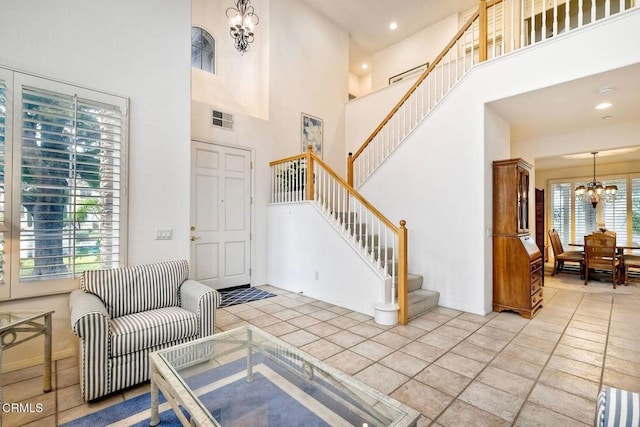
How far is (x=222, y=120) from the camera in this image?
5277 mm

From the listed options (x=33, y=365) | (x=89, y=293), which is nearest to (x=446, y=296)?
(x=89, y=293)

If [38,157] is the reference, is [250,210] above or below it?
below

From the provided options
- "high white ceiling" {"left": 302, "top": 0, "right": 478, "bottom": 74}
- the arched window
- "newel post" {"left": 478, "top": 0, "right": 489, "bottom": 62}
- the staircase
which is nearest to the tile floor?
the staircase

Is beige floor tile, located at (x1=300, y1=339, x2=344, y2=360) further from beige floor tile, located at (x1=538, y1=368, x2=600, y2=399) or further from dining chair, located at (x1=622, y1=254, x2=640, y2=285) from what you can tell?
dining chair, located at (x1=622, y1=254, x2=640, y2=285)

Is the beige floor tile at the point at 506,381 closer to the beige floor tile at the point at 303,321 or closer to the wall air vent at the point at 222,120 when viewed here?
the beige floor tile at the point at 303,321

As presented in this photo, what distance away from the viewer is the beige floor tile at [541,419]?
6.38 ft

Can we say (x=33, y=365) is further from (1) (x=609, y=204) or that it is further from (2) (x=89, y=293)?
(1) (x=609, y=204)

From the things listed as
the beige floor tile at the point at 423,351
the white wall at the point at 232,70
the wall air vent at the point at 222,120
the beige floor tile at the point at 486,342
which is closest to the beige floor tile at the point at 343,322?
the beige floor tile at the point at 423,351

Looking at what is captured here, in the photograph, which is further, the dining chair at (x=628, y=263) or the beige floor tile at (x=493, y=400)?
the dining chair at (x=628, y=263)

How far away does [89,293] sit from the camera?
2.54 metres

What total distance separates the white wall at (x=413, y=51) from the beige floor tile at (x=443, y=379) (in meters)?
7.11

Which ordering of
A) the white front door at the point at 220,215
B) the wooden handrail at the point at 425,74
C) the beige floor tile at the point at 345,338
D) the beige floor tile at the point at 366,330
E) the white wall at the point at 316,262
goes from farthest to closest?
the white front door at the point at 220,215, the wooden handrail at the point at 425,74, the white wall at the point at 316,262, the beige floor tile at the point at 366,330, the beige floor tile at the point at 345,338

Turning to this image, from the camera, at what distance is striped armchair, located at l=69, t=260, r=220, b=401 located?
2.09m

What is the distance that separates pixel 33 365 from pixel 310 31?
7.12 meters
